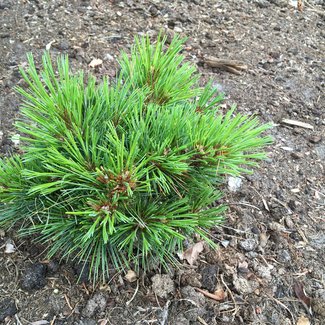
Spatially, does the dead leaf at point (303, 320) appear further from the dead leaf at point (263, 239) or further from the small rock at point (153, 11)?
the small rock at point (153, 11)

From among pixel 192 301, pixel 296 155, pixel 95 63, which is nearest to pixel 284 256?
pixel 192 301

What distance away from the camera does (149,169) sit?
1.29m

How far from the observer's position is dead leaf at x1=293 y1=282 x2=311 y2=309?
168cm

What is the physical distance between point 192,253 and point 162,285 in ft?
0.64

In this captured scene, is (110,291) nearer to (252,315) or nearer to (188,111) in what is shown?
(252,315)

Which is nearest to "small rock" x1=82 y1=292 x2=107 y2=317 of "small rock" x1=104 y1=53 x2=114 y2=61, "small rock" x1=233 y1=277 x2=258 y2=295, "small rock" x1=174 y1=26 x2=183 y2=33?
"small rock" x1=233 y1=277 x2=258 y2=295

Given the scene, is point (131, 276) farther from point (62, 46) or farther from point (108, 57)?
point (62, 46)

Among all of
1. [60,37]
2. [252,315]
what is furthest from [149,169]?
[60,37]

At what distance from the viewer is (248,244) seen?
1.82m

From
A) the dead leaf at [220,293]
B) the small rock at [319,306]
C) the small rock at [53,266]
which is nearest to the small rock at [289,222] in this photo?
the small rock at [319,306]

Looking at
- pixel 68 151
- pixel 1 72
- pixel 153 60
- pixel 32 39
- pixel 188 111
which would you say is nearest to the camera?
pixel 68 151

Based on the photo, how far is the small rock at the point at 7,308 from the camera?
5.05 ft

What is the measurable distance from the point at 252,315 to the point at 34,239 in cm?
85

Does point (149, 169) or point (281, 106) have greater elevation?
point (149, 169)
